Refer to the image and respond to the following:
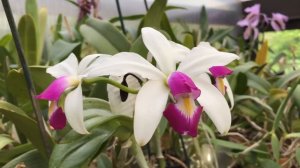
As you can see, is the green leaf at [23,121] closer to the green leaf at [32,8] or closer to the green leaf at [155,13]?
the green leaf at [155,13]

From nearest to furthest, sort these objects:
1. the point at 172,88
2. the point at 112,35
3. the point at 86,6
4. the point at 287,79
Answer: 1. the point at 172,88
2. the point at 112,35
3. the point at 287,79
4. the point at 86,6

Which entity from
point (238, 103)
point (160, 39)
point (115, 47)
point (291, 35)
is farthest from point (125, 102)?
point (291, 35)

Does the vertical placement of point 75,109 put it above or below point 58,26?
above

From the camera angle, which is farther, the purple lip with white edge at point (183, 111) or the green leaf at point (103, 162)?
the green leaf at point (103, 162)

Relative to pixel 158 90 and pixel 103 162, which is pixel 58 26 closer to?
pixel 103 162

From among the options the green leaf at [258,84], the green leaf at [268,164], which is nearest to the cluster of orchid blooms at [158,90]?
the green leaf at [268,164]

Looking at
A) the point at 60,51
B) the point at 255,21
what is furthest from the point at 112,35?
the point at 255,21

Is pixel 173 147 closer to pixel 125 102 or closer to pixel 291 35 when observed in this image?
pixel 125 102

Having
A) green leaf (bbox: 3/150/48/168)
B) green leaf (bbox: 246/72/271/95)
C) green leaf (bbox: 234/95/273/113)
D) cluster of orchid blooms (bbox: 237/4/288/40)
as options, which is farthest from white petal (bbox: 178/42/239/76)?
cluster of orchid blooms (bbox: 237/4/288/40)
